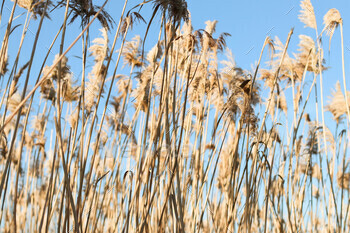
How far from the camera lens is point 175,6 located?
144 cm

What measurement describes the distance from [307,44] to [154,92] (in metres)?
1.29

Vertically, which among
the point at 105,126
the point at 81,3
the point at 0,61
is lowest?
the point at 0,61

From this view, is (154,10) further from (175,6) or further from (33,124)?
(33,124)

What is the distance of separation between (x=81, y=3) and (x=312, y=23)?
1.70 m

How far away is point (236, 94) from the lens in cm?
183

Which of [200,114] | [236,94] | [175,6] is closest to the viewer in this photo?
[175,6]

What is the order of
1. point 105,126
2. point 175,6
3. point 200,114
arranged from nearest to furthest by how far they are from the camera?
1. point 175,6
2. point 200,114
3. point 105,126

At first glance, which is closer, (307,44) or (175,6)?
(175,6)

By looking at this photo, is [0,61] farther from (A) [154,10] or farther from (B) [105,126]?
(B) [105,126]

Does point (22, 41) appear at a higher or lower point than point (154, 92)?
lower

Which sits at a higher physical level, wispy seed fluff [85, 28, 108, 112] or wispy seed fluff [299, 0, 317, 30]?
wispy seed fluff [299, 0, 317, 30]

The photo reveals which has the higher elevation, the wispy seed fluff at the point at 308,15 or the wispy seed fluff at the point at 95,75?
the wispy seed fluff at the point at 308,15

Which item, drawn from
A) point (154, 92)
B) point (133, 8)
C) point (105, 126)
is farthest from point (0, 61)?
point (105, 126)

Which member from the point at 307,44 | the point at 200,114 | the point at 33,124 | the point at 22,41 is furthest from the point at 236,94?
the point at 33,124
